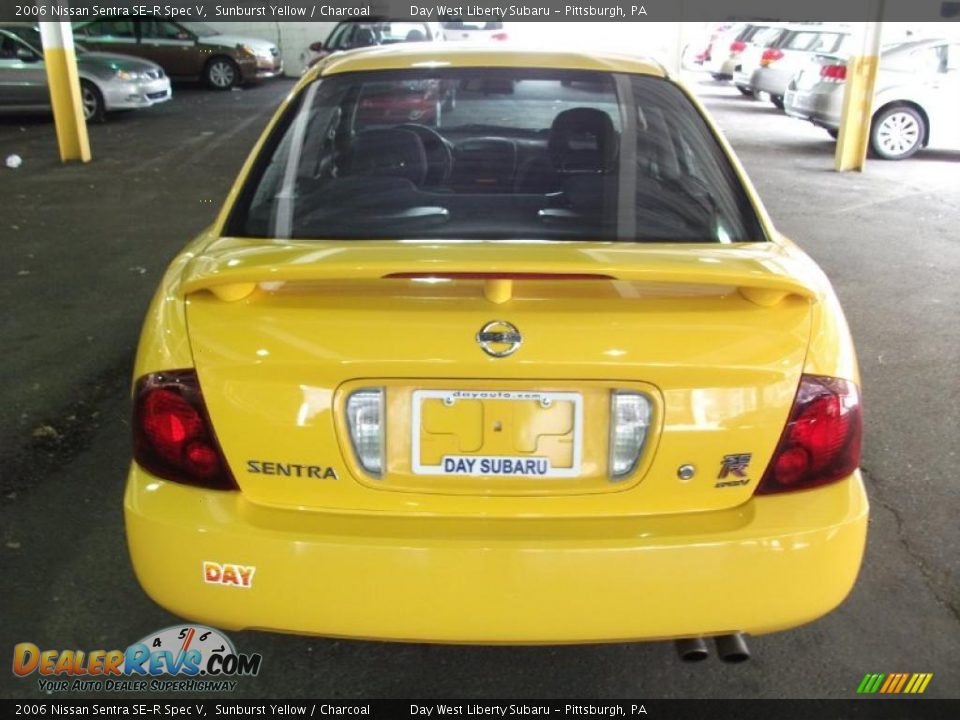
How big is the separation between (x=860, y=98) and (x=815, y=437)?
32.7 feet

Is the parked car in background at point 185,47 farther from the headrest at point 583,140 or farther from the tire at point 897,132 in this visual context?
the headrest at point 583,140

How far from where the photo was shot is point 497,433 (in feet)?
6.33

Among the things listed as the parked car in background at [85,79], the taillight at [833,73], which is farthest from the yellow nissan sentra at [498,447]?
the parked car in background at [85,79]

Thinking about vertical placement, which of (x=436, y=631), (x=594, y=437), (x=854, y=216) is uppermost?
(x=594, y=437)

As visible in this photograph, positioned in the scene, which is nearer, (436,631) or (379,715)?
(436,631)

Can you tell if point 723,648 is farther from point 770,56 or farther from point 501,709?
point 770,56


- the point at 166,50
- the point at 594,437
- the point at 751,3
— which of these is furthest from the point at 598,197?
the point at 751,3

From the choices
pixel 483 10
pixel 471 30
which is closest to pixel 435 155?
pixel 471 30

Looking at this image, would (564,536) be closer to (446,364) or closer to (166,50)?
(446,364)

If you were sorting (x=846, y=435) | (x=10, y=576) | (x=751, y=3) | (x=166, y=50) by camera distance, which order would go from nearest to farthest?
(x=846, y=435), (x=10, y=576), (x=166, y=50), (x=751, y=3)

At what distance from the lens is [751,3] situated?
27297 mm

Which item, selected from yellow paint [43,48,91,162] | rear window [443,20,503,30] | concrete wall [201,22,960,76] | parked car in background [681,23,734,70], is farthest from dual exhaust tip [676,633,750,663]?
parked car in background [681,23,734,70]

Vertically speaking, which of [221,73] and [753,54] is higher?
[753,54]

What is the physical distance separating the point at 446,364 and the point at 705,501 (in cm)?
65
